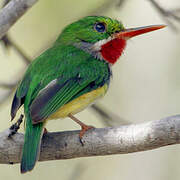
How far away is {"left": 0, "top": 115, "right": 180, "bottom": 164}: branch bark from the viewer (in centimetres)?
293

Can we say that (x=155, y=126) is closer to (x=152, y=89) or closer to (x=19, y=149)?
(x=19, y=149)

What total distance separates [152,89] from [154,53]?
1.29ft

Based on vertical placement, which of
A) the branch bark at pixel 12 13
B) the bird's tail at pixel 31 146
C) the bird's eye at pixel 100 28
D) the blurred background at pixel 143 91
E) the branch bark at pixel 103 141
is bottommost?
the blurred background at pixel 143 91

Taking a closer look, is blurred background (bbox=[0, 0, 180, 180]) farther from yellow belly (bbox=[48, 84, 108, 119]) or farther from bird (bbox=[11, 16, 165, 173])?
yellow belly (bbox=[48, 84, 108, 119])

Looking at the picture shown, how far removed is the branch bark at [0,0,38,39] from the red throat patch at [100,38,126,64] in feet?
3.68

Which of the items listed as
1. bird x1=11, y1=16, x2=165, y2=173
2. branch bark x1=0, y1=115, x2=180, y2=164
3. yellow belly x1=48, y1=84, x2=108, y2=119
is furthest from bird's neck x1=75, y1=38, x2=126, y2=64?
branch bark x1=0, y1=115, x2=180, y2=164

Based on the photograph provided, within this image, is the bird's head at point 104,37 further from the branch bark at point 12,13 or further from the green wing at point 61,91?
the branch bark at point 12,13

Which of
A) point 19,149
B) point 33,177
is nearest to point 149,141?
point 19,149

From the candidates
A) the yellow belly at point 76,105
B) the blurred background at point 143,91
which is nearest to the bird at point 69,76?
the yellow belly at point 76,105

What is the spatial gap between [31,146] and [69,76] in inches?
30.0

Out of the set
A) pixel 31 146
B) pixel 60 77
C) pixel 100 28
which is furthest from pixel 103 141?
pixel 100 28

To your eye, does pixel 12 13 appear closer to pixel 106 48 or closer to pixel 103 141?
pixel 103 141

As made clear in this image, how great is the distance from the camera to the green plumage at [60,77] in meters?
3.39

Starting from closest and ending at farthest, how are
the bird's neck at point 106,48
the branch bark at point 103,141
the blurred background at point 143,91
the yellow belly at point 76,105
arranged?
the branch bark at point 103,141
the yellow belly at point 76,105
the bird's neck at point 106,48
the blurred background at point 143,91
